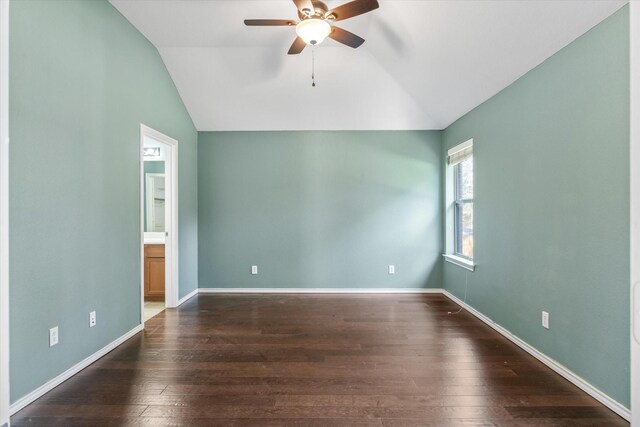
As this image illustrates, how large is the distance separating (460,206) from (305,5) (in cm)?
316

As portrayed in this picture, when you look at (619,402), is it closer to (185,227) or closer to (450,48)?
(450,48)

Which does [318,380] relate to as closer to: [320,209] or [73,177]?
[73,177]

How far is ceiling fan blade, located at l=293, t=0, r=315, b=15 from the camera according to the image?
2.09 m

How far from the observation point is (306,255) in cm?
446

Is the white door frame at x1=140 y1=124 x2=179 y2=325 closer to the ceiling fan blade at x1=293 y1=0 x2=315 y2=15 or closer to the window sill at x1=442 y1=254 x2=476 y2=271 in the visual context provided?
the ceiling fan blade at x1=293 y1=0 x2=315 y2=15

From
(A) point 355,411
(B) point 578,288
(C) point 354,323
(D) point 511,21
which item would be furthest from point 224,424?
(D) point 511,21

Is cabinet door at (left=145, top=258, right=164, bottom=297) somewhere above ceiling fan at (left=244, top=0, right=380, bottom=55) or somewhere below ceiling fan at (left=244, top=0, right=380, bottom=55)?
below

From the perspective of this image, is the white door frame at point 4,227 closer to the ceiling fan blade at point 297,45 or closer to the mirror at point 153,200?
the ceiling fan blade at point 297,45

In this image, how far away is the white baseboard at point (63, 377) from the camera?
6.09ft

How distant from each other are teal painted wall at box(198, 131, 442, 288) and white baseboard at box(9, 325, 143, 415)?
177 cm

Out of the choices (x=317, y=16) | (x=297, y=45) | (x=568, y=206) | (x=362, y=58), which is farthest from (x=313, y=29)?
(x=568, y=206)

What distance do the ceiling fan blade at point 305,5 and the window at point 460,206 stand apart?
2.38 m

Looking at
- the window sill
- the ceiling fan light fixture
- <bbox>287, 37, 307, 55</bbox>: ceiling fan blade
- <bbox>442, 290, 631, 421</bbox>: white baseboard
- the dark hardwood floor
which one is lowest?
the dark hardwood floor
